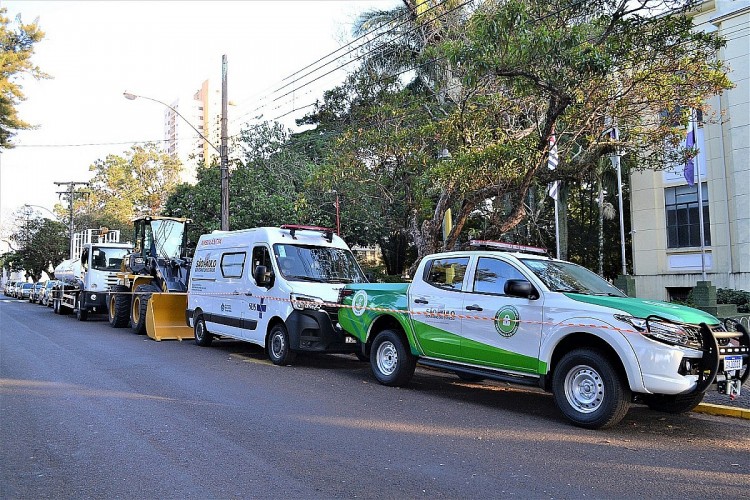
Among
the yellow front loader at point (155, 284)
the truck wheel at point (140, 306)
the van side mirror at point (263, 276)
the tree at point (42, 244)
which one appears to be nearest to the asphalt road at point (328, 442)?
the van side mirror at point (263, 276)

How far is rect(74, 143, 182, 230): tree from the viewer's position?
5497cm

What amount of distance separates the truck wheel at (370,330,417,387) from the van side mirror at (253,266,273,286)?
109 inches

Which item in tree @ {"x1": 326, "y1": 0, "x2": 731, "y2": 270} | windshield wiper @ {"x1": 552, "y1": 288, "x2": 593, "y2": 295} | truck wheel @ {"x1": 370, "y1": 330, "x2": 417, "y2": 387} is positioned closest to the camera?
windshield wiper @ {"x1": 552, "y1": 288, "x2": 593, "y2": 295}

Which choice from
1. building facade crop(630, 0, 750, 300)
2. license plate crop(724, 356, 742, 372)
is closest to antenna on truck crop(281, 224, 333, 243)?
license plate crop(724, 356, 742, 372)

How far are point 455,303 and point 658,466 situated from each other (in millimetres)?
3400

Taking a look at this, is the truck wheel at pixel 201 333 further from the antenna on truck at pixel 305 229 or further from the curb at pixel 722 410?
the curb at pixel 722 410

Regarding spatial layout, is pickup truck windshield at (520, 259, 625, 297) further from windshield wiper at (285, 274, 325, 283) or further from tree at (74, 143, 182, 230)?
tree at (74, 143, 182, 230)

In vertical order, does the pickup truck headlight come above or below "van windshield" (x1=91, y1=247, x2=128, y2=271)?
below

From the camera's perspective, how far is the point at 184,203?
28.7 meters

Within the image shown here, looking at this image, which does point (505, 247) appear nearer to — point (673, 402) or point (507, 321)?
point (507, 321)

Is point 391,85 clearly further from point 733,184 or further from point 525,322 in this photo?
point 525,322

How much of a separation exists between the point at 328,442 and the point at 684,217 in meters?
21.3

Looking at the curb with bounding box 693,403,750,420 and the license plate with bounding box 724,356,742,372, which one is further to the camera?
the curb with bounding box 693,403,750,420

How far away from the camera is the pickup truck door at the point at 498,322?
751 centimetres
